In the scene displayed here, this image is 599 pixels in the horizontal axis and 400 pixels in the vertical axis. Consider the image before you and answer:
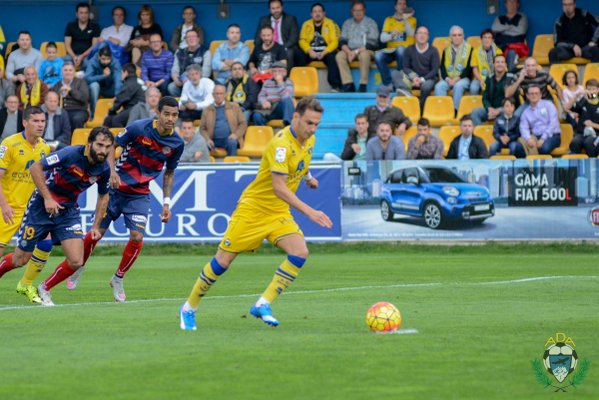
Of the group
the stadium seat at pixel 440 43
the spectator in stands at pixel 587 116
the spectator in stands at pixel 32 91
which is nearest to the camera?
the spectator in stands at pixel 587 116

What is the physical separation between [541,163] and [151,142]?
1037cm

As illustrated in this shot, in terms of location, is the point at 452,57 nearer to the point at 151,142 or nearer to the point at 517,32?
the point at 517,32

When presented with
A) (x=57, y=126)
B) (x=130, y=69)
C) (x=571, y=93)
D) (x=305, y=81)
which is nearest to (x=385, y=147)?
(x=571, y=93)

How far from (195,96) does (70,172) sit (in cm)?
1353

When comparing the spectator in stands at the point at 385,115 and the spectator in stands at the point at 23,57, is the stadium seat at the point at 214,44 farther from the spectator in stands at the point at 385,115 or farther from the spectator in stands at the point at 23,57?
the spectator in stands at the point at 385,115

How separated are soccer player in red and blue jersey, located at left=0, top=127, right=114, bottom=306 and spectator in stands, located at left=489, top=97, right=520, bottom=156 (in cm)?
1242

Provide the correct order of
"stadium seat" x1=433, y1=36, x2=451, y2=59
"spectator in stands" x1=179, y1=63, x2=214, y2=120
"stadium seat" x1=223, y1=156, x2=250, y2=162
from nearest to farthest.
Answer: "stadium seat" x1=223, y1=156, x2=250, y2=162
"spectator in stands" x1=179, y1=63, x2=214, y2=120
"stadium seat" x1=433, y1=36, x2=451, y2=59

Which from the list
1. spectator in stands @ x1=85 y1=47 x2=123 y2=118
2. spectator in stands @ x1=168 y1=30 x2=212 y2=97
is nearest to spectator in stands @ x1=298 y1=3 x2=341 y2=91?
spectator in stands @ x1=168 y1=30 x2=212 y2=97

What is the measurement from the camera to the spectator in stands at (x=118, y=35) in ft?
96.1

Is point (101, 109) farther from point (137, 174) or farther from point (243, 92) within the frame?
point (137, 174)

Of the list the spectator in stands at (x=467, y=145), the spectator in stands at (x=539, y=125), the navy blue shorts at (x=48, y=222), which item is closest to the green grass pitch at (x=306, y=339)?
the navy blue shorts at (x=48, y=222)

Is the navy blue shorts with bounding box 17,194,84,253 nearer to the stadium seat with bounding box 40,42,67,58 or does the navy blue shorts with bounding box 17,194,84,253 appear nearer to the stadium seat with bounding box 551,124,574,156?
the stadium seat with bounding box 551,124,574,156

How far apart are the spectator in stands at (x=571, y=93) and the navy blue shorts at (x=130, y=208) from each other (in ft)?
41.2

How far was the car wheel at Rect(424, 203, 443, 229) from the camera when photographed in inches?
887
